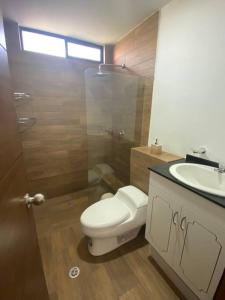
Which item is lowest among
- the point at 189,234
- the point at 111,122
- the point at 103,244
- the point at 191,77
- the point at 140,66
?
the point at 103,244

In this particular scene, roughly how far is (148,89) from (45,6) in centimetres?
128

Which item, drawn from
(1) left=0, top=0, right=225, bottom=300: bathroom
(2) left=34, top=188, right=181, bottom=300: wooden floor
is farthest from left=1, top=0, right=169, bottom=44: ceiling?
(2) left=34, top=188, right=181, bottom=300: wooden floor

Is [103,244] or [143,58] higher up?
[143,58]

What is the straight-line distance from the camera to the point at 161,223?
122 centimetres

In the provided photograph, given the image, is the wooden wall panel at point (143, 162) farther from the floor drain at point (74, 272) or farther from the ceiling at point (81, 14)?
the ceiling at point (81, 14)

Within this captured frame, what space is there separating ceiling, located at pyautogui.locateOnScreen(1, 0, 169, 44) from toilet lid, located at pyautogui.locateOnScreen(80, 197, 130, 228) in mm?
1896

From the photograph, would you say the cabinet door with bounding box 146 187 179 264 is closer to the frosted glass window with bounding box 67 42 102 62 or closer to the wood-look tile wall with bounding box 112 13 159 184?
the wood-look tile wall with bounding box 112 13 159 184

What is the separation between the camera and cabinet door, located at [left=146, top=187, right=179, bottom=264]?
1.14 metres

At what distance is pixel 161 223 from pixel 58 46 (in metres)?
2.47

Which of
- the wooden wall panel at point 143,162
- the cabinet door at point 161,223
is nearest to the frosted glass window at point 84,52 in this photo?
the wooden wall panel at point 143,162

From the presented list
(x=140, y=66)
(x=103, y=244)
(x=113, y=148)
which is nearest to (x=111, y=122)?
(x=113, y=148)

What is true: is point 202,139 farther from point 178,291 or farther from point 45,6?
point 45,6

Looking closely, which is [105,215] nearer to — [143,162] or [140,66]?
[143,162]

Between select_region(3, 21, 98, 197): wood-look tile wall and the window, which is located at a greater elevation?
the window
